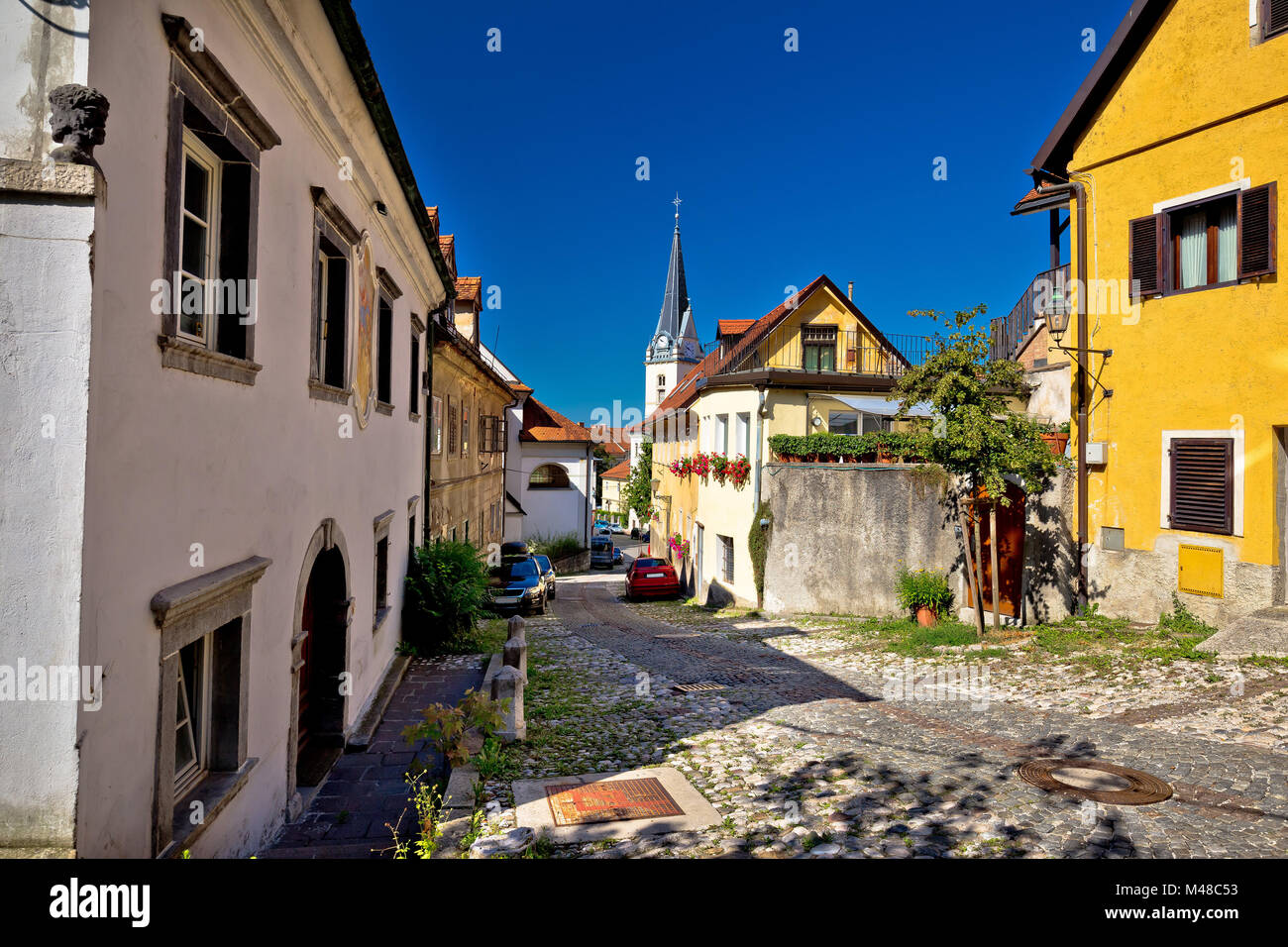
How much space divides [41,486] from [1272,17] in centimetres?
1496

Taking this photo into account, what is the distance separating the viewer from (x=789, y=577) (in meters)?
18.5

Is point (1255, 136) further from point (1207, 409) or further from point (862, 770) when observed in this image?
point (862, 770)

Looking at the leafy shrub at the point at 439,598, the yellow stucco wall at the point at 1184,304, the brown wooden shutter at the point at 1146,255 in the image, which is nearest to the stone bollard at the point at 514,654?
the leafy shrub at the point at 439,598

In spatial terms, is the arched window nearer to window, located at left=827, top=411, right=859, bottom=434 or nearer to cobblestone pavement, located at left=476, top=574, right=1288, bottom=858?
window, located at left=827, top=411, right=859, bottom=434

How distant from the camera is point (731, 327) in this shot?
30.6 metres

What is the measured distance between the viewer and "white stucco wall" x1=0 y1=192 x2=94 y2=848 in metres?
2.99

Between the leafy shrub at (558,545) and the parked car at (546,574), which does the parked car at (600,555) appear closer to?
the leafy shrub at (558,545)

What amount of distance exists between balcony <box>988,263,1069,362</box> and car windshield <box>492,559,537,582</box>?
13242 millimetres

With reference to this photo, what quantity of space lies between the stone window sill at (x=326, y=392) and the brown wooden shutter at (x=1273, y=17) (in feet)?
43.5

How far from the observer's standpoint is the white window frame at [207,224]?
442 centimetres

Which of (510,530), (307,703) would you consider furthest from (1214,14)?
(510,530)

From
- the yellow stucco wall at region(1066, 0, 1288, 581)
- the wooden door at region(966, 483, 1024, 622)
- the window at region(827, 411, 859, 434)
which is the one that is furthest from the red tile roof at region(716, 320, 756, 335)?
the yellow stucco wall at region(1066, 0, 1288, 581)

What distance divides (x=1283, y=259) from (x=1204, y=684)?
6.03m

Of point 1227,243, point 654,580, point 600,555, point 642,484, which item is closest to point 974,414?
point 1227,243
